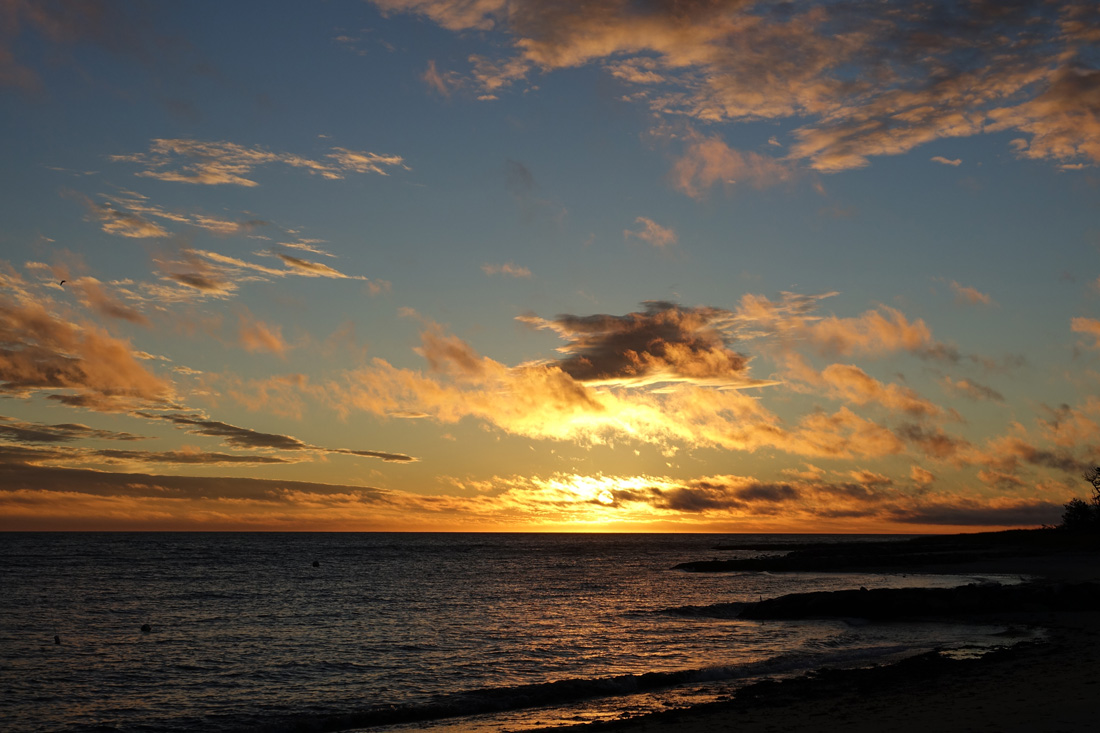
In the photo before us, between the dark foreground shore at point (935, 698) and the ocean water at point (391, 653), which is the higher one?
the dark foreground shore at point (935, 698)

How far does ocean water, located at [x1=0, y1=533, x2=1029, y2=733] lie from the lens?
73.5ft

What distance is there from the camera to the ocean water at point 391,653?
73.5ft

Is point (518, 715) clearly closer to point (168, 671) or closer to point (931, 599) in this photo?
point (168, 671)

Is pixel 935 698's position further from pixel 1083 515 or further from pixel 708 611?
pixel 1083 515

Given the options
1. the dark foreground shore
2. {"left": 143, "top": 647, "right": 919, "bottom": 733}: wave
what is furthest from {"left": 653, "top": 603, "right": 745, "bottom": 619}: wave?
the dark foreground shore

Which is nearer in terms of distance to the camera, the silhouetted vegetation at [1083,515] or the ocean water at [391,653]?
the ocean water at [391,653]

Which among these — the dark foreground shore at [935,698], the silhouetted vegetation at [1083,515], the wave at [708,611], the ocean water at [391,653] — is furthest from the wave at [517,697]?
the silhouetted vegetation at [1083,515]

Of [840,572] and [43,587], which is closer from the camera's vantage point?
[43,587]

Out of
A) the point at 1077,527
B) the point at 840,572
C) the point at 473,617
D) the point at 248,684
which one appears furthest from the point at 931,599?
the point at 1077,527

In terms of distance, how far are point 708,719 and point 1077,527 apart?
133562mm

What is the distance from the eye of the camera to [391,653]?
108 feet

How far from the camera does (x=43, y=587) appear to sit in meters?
65.4

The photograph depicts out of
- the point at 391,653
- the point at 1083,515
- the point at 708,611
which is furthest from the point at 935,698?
the point at 1083,515

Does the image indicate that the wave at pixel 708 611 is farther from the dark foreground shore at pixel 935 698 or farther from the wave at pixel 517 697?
the dark foreground shore at pixel 935 698
